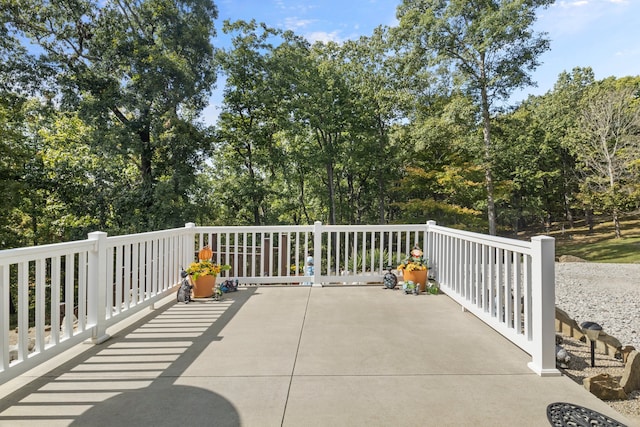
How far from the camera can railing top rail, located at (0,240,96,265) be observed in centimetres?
196

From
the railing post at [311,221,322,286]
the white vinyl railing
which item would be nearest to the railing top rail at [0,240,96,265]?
the white vinyl railing

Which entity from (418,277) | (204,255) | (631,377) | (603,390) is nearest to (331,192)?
(418,277)

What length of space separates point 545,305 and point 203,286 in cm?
338

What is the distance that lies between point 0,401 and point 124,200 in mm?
9640

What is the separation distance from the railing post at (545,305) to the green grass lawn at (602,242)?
14587 mm

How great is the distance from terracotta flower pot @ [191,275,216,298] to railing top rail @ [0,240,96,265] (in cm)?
155

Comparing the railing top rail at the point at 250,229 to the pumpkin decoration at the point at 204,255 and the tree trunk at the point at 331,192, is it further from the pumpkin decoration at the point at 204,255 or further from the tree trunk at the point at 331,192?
the tree trunk at the point at 331,192

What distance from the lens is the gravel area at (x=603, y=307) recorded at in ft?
8.56

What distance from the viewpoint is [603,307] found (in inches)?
253

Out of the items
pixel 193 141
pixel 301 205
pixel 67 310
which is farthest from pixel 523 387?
pixel 301 205

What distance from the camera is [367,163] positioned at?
46.2 feet

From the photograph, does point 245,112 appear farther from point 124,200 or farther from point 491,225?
point 491,225

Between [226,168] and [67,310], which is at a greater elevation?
[226,168]

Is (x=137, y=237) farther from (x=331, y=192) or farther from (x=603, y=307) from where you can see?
(x=331, y=192)
